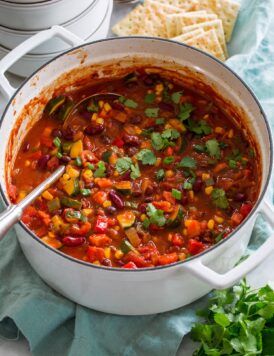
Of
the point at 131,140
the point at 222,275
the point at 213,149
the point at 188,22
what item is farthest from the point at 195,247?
the point at 188,22

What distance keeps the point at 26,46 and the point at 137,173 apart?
91 centimetres

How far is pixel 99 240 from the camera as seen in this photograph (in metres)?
3.48

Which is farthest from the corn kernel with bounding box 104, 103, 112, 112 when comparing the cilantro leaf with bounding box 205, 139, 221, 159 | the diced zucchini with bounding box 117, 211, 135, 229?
the diced zucchini with bounding box 117, 211, 135, 229

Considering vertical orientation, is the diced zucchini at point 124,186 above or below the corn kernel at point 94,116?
below

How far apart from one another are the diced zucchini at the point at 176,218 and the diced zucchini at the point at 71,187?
1.72ft

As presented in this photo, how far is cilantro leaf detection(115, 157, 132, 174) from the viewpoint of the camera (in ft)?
12.4

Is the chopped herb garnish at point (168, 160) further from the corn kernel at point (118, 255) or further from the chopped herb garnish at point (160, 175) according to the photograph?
the corn kernel at point (118, 255)

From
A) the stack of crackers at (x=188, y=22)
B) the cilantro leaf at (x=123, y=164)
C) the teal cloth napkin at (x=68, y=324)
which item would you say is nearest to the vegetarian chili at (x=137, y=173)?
the cilantro leaf at (x=123, y=164)

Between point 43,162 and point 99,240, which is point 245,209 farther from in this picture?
point 43,162

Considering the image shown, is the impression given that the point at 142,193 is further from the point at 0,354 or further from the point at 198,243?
the point at 0,354

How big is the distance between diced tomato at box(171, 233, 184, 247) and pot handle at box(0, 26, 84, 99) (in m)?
1.15

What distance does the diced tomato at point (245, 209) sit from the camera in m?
3.57

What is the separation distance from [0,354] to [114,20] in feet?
8.06

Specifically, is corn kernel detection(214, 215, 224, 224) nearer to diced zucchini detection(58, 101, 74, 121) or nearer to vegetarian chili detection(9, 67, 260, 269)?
vegetarian chili detection(9, 67, 260, 269)
